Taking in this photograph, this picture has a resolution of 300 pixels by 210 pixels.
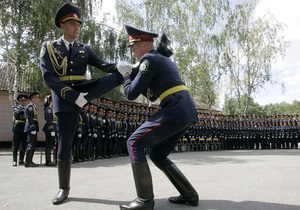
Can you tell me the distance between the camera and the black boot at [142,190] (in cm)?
310

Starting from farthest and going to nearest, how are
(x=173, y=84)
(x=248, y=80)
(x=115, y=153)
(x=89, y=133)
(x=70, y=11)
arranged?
(x=248, y=80) < (x=115, y=153) < (x=89, y=133) < (x=70, y=11) < (x=173, y=84)

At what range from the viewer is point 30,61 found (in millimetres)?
15828

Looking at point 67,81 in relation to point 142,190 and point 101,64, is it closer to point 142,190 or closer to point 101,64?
point 101,64

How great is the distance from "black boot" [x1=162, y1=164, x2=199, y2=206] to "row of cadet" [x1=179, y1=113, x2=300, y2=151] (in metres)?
15.1

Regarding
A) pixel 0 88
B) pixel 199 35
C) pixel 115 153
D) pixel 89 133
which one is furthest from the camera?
pixel 199 35

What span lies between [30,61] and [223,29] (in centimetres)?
1613

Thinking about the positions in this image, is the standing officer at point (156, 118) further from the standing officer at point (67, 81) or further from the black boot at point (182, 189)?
the standing officer at point (67, 81)

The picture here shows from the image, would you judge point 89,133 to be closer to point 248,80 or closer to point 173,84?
point 173,84

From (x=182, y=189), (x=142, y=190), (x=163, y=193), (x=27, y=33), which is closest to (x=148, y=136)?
(x=142, y=190)

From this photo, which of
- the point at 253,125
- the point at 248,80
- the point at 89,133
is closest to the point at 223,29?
the point at 248,80

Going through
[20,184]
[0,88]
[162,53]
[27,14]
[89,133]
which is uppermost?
[27,14]

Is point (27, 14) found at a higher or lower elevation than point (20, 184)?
higher

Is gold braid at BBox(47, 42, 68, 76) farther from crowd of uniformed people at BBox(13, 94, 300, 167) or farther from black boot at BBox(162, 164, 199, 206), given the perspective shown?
crowd of uniformed people at BBox(13, 94, 300, 167)

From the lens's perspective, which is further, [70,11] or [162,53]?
[70,11]
